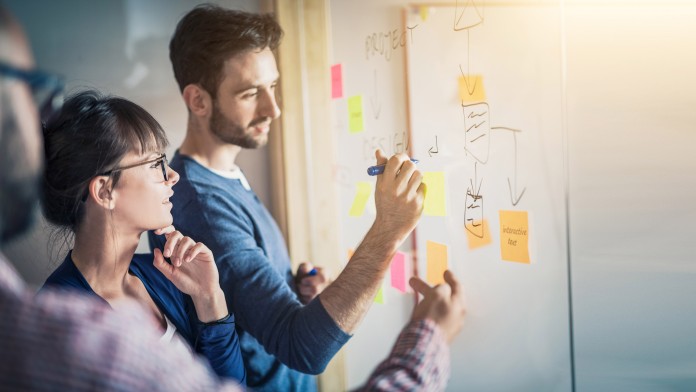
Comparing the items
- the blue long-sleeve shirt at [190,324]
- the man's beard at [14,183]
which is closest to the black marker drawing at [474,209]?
the blue long-sleeve shirt at [190,324]

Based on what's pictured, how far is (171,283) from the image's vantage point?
4.34ft

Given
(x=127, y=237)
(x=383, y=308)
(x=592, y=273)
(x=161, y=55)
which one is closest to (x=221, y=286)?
(x=127, y=237)

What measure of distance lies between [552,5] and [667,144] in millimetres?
304

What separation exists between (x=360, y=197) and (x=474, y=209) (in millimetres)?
524

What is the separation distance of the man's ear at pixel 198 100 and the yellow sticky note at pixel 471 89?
2.06 feet

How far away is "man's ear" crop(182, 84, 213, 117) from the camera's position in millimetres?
1460

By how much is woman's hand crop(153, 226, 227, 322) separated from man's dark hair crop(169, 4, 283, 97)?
1.34 ft

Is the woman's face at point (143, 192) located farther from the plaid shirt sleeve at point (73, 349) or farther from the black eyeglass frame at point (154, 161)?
the plaid shirt sleeve at point (73, 349)

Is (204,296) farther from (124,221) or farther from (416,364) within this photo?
(416,364)

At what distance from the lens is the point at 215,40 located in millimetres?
1425

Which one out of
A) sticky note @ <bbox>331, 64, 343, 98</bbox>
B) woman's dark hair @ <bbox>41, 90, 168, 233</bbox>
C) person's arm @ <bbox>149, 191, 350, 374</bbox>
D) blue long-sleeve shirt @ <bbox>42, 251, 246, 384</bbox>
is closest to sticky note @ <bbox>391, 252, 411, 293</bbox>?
person's arm @ <bbox>149, 191, 350, 374</bbox>

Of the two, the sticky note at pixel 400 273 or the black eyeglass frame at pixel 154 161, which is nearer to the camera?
the black eyeglass frame at pixel 154 161

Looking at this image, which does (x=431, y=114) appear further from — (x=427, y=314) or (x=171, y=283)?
(x=171, y=283)

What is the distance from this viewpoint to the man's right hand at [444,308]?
34.3 inches
